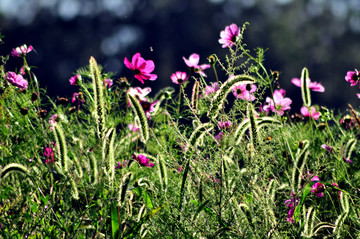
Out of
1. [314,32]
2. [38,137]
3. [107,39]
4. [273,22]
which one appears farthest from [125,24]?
[38,137]

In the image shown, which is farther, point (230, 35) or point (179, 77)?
point (179, 77)

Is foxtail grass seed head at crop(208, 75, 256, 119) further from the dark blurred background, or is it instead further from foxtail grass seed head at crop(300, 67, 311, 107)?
the dark blurred background

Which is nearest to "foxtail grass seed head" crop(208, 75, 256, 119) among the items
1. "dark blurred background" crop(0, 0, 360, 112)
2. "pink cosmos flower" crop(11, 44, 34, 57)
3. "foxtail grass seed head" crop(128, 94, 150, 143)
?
"foxtail grass seed head" crop(128, 94, 150, 143)

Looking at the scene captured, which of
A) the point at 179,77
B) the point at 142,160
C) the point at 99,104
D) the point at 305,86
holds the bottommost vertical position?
the point at 99,104

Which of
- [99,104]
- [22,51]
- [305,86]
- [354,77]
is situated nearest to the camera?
[99,104]

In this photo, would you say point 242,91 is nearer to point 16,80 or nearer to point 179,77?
point 179,77

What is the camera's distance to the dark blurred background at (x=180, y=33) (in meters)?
35.4

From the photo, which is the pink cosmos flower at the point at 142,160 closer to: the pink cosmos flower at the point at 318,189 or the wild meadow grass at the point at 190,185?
the wild meadow grass at the point at 190,185

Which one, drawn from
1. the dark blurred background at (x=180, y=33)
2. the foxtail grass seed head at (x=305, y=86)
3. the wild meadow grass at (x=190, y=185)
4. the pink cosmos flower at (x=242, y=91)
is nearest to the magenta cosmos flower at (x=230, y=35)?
the wild meadow grass at (x=190, y=185)

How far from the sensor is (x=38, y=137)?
2449 millimetres

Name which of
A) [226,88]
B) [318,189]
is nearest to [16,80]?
[226,88]

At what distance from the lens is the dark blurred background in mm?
35406

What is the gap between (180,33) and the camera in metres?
39.5

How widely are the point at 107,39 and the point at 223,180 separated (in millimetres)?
40311
